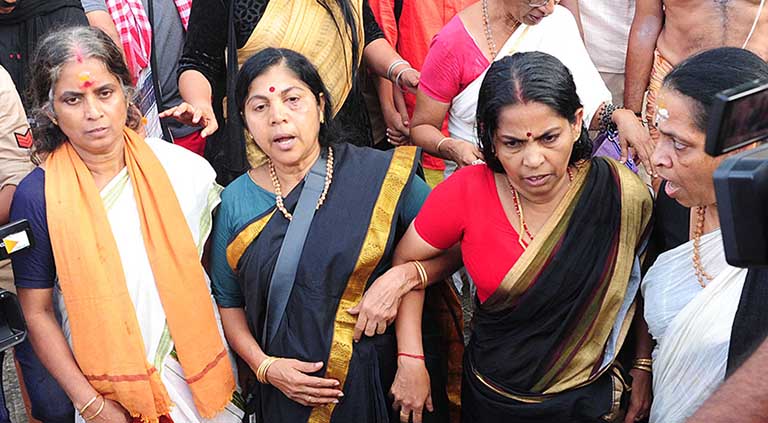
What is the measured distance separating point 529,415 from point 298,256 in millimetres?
810

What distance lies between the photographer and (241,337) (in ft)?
9.25

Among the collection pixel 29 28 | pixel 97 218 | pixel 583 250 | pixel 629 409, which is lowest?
pixel 629 409

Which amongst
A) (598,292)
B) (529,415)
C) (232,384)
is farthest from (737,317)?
(232,384)

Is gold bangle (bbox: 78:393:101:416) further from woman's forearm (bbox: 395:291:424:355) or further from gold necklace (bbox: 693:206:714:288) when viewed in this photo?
gold necklace (bbox: 693:206:714:288)

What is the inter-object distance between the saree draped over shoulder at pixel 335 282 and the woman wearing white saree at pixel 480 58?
52 centimetres

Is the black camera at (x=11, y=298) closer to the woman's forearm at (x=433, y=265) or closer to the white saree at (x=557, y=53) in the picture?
the woman's forearm at (x=433, y=265)

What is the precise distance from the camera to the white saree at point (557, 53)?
3186mm

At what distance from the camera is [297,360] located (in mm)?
2738

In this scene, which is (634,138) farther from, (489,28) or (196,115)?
(196,115)

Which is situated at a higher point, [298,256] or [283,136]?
[283,136]

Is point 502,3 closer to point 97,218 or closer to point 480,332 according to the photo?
point 480,332

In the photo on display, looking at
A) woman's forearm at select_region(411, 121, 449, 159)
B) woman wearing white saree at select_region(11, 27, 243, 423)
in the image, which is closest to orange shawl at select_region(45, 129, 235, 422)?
woman wearing white saree at select_region(11, 27, 243, 423)

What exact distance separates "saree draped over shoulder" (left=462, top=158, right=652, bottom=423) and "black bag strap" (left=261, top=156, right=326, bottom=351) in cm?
59

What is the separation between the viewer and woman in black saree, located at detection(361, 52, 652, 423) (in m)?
2.50
